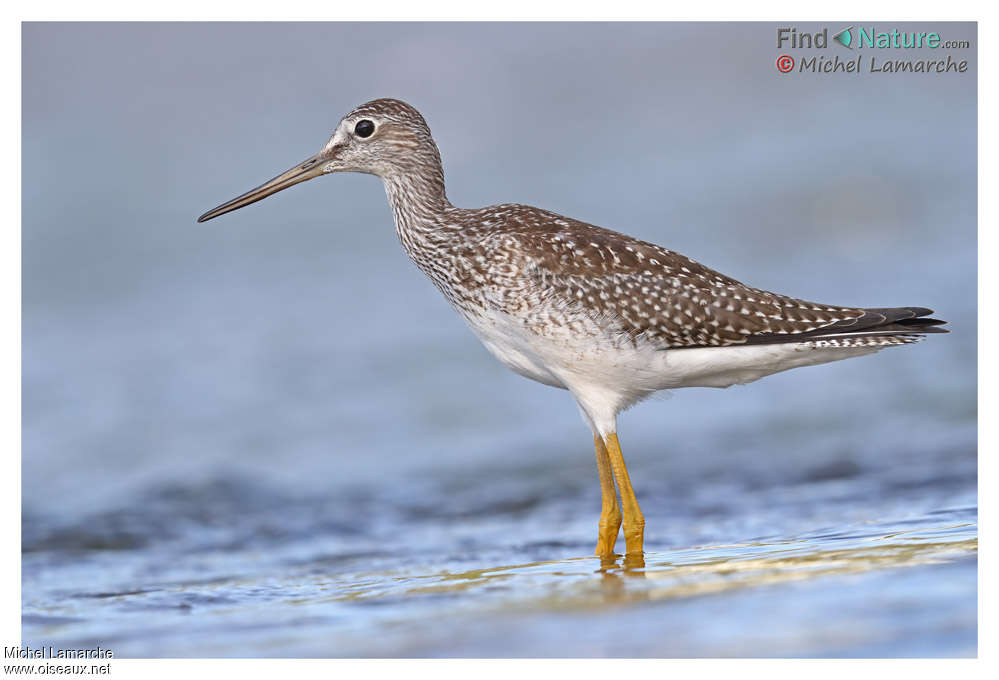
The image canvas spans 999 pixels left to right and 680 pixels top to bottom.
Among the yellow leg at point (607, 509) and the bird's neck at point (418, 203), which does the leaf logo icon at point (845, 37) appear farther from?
the yellow leg at point (607, 509)

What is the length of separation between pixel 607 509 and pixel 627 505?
27 cm

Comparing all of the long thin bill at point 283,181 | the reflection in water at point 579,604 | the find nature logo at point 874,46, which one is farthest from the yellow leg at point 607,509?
the find nature logo at point 874,46

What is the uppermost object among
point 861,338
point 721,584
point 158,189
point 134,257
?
point 158,189

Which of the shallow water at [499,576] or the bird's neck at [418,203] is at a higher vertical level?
the bird's neck at [418,203]

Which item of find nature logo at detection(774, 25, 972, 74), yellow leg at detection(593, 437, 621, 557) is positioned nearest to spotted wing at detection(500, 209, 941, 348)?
yellow leg at detection(593, 437, 621, 557)

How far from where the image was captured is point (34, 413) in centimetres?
1555

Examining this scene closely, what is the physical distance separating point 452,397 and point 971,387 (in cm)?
743

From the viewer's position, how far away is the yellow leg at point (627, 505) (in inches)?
358

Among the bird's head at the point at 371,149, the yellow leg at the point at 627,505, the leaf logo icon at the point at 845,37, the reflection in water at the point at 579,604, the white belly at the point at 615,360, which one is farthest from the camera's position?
the leaf logo icon at the point at 845,37

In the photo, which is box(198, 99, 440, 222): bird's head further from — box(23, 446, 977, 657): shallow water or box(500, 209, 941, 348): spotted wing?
box(23, 446, 977, 657): shallow water

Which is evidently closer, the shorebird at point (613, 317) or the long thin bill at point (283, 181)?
the shorebird at point (613, 317)

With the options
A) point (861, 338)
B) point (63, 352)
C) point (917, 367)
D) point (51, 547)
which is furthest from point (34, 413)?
point (917, 367)

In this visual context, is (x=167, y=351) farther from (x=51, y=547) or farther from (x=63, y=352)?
(x=51, y=547)

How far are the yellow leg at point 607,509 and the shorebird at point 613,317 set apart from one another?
2 centimetres
